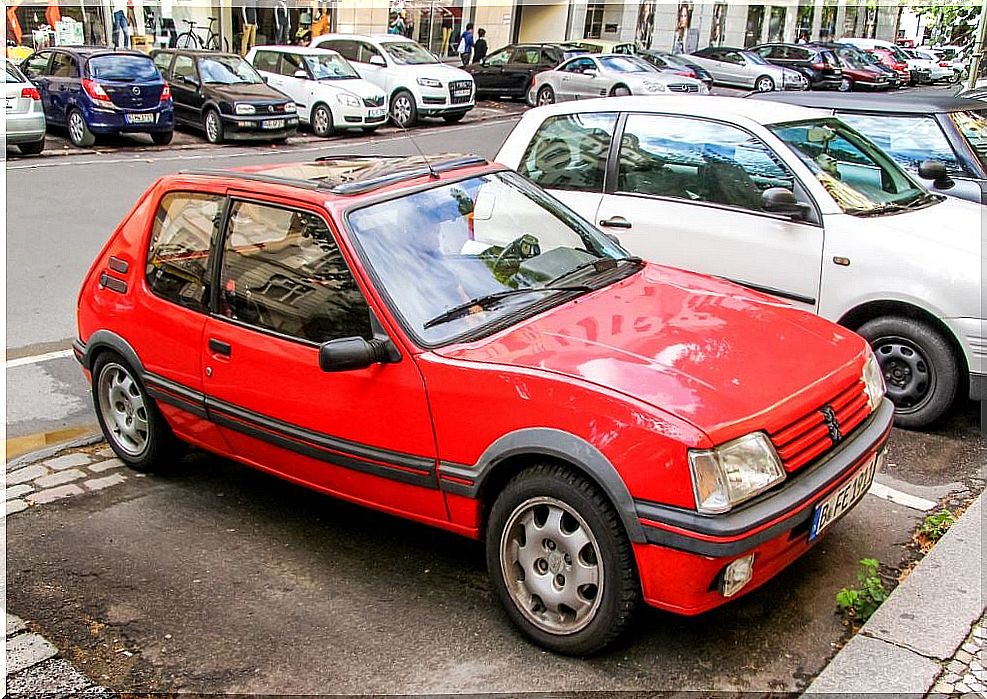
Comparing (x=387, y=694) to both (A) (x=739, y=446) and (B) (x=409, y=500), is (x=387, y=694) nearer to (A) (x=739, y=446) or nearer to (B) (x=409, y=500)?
(B) (x=409, y=500)

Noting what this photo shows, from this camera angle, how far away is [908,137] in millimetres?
8164

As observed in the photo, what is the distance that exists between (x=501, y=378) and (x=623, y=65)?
23.1 m

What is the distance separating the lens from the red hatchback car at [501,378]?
3.27m

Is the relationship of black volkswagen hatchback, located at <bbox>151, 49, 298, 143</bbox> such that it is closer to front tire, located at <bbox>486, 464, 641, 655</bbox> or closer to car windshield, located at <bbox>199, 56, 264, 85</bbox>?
car windshield, located at <bbox>199, 56, 264, 85</bbox>

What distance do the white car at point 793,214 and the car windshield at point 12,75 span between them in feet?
39.4

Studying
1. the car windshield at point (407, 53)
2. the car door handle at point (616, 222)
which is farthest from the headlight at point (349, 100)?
the car door handle at point (616, 222)

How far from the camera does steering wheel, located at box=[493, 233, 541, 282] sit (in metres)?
4.24

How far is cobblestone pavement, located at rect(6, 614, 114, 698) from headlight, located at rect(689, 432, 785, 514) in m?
2.13

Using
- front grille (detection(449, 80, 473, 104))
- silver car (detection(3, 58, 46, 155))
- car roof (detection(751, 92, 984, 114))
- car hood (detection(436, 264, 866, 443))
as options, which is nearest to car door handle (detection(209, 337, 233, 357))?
car hood (detection(436, 264, 866, 443))

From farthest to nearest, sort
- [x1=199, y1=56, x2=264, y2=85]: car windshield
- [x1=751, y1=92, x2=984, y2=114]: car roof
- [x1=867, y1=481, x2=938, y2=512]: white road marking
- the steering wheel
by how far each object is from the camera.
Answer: [x1=199, y1=56, x2=264, y2=85]: car windshield < [x1=751, y1=92, x2=984, y2=114]: car roof < [x1=867, y1=481, x2=938, y2=512]: white road marking < the steering wheel

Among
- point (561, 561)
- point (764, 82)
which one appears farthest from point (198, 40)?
point (561, 561)

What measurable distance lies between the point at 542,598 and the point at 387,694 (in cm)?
64

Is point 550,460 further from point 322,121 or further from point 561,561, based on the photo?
point 322,121

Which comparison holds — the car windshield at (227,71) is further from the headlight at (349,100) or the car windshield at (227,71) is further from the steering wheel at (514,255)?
the steering wheel at (514,255)
